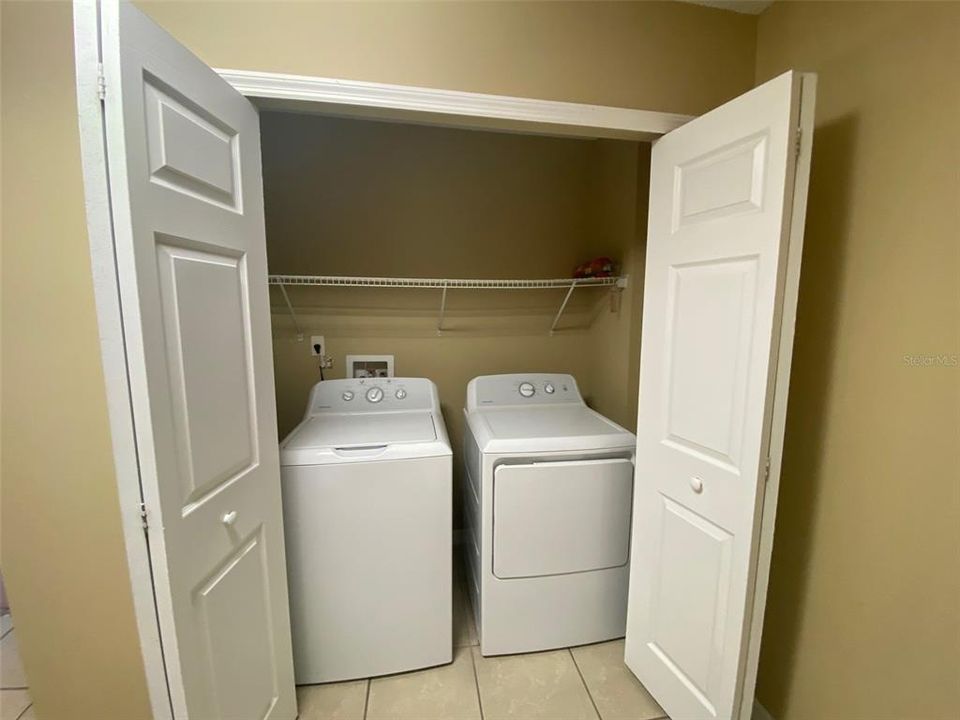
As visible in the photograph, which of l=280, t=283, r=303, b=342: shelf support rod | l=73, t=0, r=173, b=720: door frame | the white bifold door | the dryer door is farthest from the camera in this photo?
l=280, t=283, r=303, b=342: shelf support rod

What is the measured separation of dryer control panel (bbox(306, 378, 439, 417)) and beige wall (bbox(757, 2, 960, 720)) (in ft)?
4.87

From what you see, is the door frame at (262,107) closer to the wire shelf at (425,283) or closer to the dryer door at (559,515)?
the dryer door at (559,515)

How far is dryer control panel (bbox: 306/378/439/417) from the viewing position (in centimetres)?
196

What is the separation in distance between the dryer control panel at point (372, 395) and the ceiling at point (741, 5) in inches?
70.9

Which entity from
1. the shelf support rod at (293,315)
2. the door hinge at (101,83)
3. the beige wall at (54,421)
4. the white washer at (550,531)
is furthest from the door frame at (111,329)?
the shelf support rod at (293,315)

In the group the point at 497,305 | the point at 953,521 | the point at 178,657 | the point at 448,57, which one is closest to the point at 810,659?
the point at 953,521

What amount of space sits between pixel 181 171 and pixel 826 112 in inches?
65.9

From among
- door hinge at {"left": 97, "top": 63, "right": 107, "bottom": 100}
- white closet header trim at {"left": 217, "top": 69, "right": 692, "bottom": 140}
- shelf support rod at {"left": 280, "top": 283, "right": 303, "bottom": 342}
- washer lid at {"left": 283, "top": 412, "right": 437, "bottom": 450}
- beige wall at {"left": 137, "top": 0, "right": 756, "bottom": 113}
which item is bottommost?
washer lid at {"left": 283, "top": 412, "right": 437, "bottom": 450}

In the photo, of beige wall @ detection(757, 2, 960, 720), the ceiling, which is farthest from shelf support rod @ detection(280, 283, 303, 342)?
beige wall @ detection(757, 2, 960, 720)

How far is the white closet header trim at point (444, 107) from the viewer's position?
1130 mm

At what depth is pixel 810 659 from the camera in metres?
1.21

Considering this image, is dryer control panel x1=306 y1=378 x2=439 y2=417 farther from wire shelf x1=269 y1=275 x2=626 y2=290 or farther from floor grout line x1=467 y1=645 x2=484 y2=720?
floor grout line x1=467 y1=645 x2=484 y2=720

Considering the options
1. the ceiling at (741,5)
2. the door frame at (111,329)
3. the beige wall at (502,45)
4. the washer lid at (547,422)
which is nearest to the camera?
the door frame at (111,329)

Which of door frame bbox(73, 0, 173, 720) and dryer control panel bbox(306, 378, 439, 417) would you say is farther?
dryer control panel bbox(306, 378, 439, 417)
